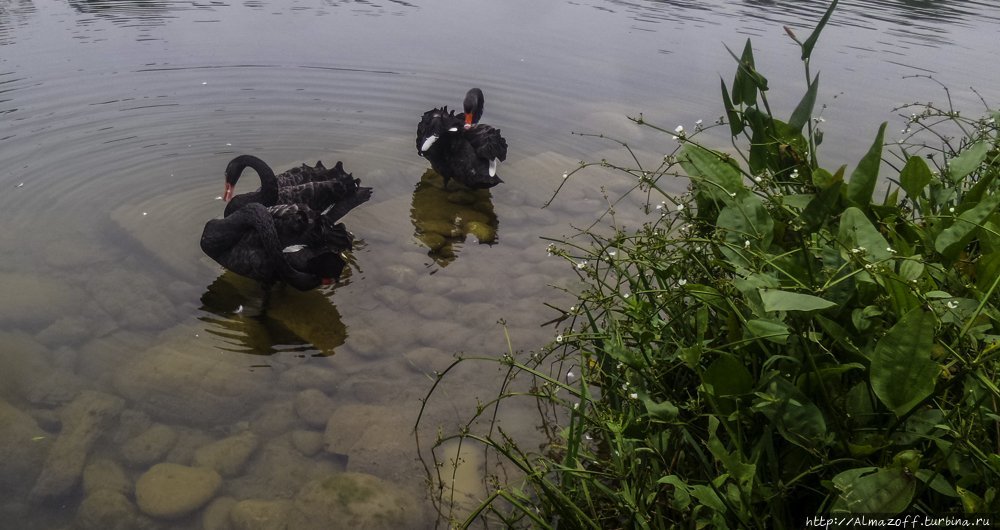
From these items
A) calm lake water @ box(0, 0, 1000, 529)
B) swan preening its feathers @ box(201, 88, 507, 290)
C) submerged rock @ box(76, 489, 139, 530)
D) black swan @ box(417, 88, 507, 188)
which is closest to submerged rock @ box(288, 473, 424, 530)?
calm lake water @ box(0, 0, 1000, 529)

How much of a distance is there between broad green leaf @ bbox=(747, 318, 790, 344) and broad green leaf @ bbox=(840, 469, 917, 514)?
1.15 ft

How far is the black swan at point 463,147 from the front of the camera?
5.48 meters

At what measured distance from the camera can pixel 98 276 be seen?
418 centimetres

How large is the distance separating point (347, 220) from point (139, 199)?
1468mm

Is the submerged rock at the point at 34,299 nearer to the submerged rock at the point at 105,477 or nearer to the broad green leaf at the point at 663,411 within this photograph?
the submerged rock at the point at 105,477

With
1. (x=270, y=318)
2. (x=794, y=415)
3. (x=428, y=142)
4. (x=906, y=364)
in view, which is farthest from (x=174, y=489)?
(x=428, y=142)

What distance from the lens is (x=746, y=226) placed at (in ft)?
6.98

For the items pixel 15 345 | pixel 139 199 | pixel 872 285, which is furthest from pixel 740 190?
pixel 139 199

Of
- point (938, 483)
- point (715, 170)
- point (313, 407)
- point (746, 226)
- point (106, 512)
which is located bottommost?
point (106, 512)

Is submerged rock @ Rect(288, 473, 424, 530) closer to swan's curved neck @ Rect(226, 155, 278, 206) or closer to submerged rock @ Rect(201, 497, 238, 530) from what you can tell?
submerged rock @ Rect(201, 497, 238, 530)

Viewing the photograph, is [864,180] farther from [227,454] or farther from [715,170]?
[227,454]

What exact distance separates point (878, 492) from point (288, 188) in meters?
4.29

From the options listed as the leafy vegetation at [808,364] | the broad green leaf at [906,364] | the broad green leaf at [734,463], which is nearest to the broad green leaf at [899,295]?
the leafy vegetation at [808,364]

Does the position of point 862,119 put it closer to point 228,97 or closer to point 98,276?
point 228,97
